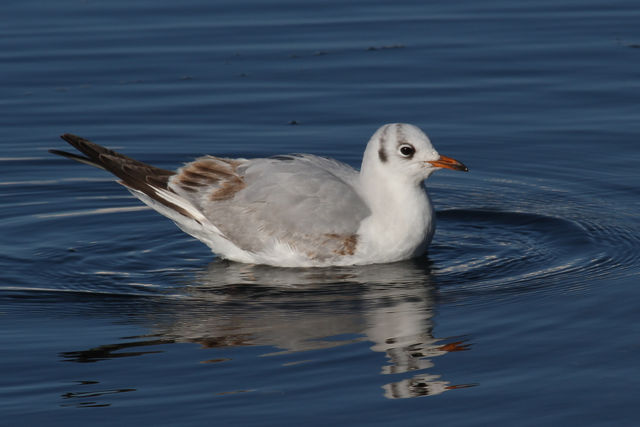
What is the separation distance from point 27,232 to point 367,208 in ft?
10.1

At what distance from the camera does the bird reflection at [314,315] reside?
317 inches

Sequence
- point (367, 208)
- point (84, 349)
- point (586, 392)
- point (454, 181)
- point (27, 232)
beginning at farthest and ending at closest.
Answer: point (454, 181) < point (27, 232) < point (367, 208) < point (84, 349) < point (586, 392)

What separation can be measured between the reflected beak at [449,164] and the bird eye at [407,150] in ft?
0.60

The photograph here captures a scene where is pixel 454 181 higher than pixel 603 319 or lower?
higher

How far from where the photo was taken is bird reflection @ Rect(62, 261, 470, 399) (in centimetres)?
805

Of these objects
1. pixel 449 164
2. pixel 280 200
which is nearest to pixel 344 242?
pixel 280 200

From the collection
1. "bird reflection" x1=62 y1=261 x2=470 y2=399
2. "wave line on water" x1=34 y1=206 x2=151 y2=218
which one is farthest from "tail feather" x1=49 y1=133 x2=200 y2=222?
"wave line on water" x1=34 y1=206 x2=151 y2=218

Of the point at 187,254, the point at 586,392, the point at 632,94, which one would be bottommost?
the point at 586,392

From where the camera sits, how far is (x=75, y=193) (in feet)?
39.8

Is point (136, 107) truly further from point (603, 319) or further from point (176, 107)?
point (603, 319)

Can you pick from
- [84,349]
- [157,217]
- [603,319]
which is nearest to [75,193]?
[157,217]

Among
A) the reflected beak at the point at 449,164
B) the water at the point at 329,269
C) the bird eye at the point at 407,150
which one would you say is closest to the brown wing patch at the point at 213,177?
the water at the point at 329,269

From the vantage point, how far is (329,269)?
1009 cm

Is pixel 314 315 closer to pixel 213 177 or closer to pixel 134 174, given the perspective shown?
pixel 213 177
